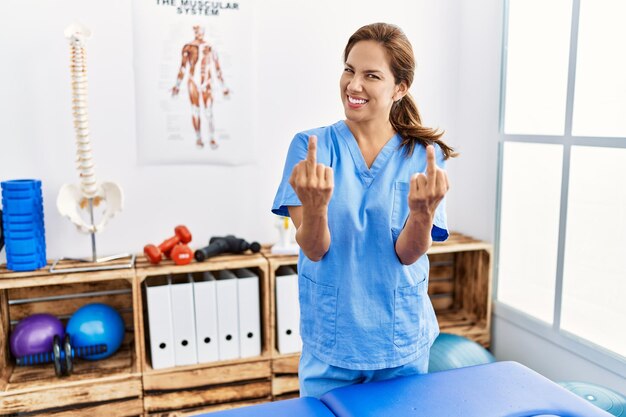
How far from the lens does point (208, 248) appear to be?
7.77 feet

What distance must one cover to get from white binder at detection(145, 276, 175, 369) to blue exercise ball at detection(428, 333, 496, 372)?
1.00 meters

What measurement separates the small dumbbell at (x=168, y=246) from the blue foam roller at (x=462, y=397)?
121cm

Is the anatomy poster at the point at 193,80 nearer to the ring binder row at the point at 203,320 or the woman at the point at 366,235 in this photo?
the ring binder row at the point at 203,320

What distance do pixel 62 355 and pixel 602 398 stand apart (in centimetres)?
183

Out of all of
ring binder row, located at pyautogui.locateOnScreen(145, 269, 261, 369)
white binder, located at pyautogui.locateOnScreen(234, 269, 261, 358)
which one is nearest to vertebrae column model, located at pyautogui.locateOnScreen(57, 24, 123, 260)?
ring binder row, located at pyautogui.locateOnScreen(145, 269, 261, 369)

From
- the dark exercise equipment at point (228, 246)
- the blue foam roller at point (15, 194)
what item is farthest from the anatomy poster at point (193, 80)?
the blue foam roller at point (15, 194)

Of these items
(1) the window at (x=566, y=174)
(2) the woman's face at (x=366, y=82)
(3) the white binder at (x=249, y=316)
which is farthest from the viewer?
(3) the white binder at (x=249, y=316)

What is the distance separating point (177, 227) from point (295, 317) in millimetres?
594

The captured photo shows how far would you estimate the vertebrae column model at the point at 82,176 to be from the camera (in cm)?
214

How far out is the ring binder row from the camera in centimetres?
226

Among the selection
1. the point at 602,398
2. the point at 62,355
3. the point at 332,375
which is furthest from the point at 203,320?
the point at 602,398

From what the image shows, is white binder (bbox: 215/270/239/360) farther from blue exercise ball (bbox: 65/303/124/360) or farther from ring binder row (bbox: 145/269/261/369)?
blue exercise ball (bbox: 65/303/124/360)

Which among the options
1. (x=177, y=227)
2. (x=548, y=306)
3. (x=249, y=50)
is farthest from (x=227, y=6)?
(x=548, y=306)

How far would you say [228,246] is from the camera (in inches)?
95.7
